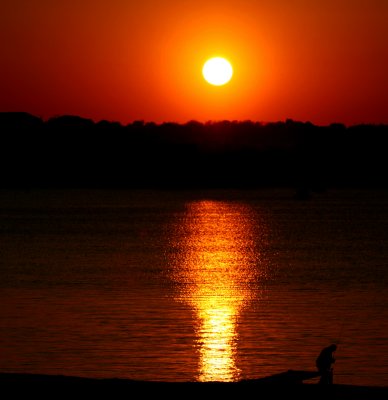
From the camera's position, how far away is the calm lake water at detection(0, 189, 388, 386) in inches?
1003

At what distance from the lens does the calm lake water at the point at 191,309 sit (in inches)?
1003

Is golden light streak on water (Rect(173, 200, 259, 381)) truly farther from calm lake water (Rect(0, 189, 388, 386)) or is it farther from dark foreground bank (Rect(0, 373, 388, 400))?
dark foreground bank (Rect(0, 373, 388, 400))

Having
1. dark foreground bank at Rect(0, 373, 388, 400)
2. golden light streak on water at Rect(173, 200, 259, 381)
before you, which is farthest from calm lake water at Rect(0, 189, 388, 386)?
dark foreground bank at Rect(0, 373, 388, 400)

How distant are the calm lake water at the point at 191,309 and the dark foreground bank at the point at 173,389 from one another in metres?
7.16

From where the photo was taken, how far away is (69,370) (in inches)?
966

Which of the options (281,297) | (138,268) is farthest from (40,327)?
(138,268)

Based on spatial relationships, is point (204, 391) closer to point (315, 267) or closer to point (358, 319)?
point (358, 319)

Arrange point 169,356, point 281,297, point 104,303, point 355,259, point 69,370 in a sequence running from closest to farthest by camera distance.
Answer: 1. point 69,370
2. point 169,356
3. point 104,303
4. point 281,297
5. point 355,259

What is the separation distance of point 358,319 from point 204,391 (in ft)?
61.1

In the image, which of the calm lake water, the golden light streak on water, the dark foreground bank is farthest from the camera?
the golden light streak on water

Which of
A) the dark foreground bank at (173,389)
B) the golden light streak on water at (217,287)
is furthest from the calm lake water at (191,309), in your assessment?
the dark foreground bank at (173,389)

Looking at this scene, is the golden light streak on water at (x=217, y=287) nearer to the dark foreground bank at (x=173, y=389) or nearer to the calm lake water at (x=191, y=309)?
the calm lake water at (x=191, y=309)

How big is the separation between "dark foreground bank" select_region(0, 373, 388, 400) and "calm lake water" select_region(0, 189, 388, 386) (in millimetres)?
7159

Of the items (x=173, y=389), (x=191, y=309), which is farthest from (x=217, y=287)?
(x=173, y=389)
